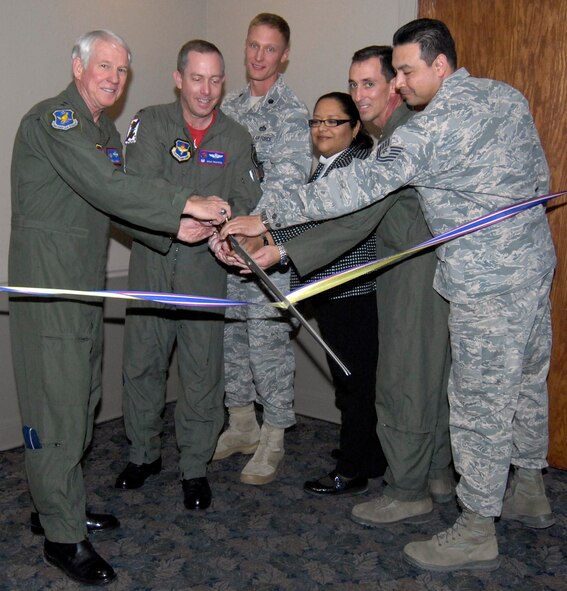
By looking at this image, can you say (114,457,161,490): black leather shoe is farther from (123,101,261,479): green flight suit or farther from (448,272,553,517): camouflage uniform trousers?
(448,272,553,517): camouflage uniform trousers

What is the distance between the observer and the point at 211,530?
286 cm

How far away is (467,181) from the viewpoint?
2404 millimetres

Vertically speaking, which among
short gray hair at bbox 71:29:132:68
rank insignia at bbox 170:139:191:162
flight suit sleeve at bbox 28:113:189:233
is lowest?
flight suit sleeve at bbox 28:113:189:233

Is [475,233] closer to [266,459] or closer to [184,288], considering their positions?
[184,288]

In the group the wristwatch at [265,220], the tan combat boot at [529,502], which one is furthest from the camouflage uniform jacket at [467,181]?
the tan combat boot at [529,502]

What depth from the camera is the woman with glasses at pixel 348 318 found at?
302 centimetres

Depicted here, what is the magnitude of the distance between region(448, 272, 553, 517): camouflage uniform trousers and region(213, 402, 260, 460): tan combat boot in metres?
1.30

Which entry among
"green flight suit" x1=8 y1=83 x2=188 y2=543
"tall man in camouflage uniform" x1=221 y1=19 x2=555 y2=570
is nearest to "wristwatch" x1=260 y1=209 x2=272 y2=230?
"tall man in camouflage uniform" x1=221 y1=19 x2=555 y2=570

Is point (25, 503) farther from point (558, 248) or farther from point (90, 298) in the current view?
point (558, 248)

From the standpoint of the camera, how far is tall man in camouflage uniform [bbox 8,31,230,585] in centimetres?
238

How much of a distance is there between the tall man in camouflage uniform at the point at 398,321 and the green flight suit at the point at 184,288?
502 mm

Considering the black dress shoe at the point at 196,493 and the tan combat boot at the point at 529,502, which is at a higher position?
A: the tan combat boot at the point at 529,502

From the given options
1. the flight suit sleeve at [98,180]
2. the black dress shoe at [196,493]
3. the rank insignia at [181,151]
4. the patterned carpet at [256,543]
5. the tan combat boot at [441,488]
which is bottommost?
the patterned carpet at [256,543]

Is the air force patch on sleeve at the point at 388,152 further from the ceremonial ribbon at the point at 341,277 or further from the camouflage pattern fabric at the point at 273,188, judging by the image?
the camouflage pattern fabric at the point at 273,188
